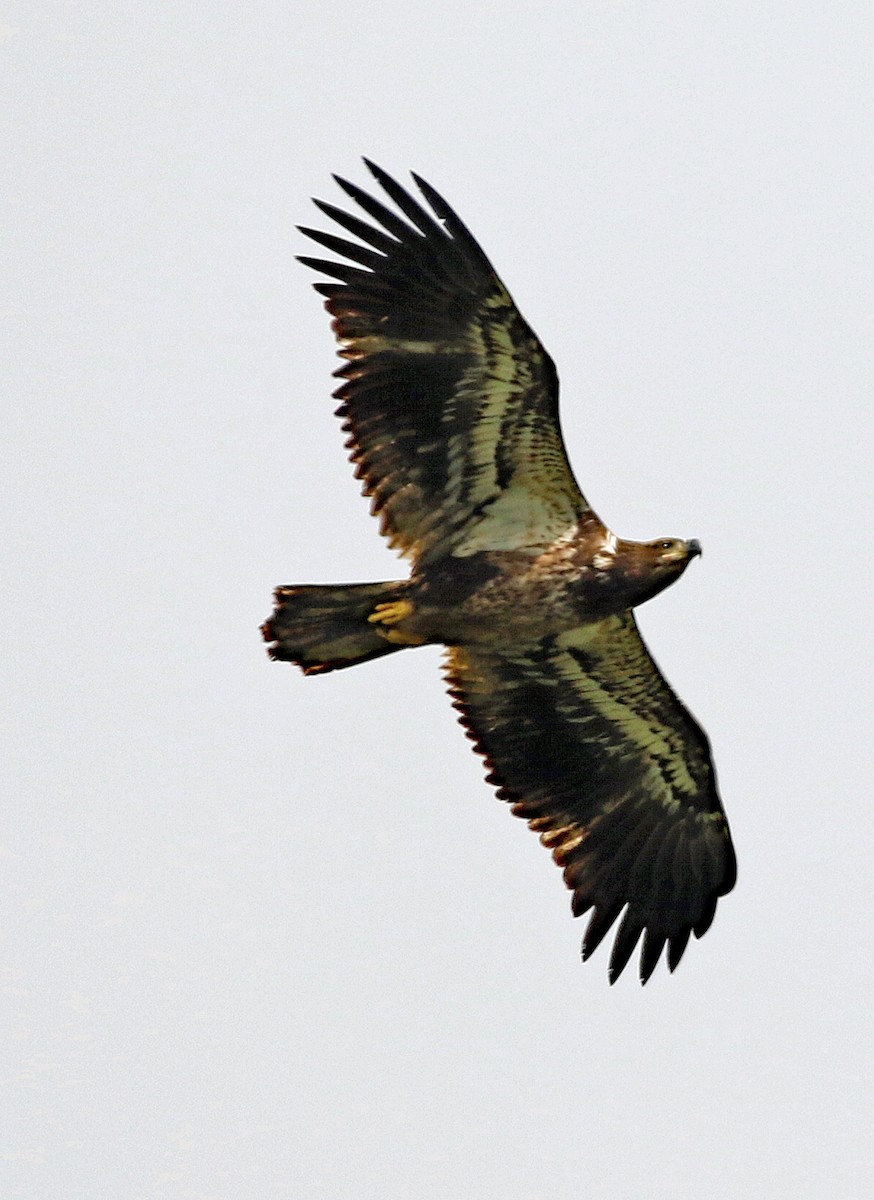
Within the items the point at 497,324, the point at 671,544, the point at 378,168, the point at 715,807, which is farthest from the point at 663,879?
the point at 378,168

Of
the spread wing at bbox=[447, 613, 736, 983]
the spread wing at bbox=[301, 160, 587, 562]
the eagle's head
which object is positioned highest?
the spread wing at bbox=[301, 160, 587, 562]

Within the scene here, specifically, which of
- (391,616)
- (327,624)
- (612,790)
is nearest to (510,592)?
(391,616)

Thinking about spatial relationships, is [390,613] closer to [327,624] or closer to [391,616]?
[391,616]

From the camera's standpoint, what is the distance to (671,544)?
1566cm

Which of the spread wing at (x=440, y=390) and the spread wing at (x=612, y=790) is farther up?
the spread wing at (x=440, y=390)

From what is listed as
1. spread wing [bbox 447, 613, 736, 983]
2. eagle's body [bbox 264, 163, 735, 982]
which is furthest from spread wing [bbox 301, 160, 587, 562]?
spread wing [bbox 447, 613, 736, 983]

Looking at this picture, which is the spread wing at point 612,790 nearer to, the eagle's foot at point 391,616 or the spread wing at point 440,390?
the eagle's foot at point 391,616

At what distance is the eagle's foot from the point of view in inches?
615

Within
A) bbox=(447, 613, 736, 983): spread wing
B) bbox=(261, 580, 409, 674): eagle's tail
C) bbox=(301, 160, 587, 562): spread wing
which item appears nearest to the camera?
bbox=(301, 160, 587, 562): spread wing

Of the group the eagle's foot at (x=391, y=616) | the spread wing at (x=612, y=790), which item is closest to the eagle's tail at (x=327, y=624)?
the eagle's foot at (x=391, y=616)

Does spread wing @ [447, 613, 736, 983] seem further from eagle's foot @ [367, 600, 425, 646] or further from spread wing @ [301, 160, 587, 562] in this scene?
spread wing @ [301, 160, 587, 562]

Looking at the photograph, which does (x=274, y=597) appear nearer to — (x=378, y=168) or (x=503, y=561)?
(x=503, y=561)

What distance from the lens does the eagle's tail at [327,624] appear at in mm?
15539

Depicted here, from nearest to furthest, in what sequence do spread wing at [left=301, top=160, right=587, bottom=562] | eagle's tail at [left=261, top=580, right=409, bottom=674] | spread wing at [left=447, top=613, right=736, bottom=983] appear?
spread wing at [left=301, top=160, right=587, bottom=562], eagle's tail at [left=261, top=580, right=409, bottom=674], spread wing at [left=447, top=613, right=736, bottom=983]
